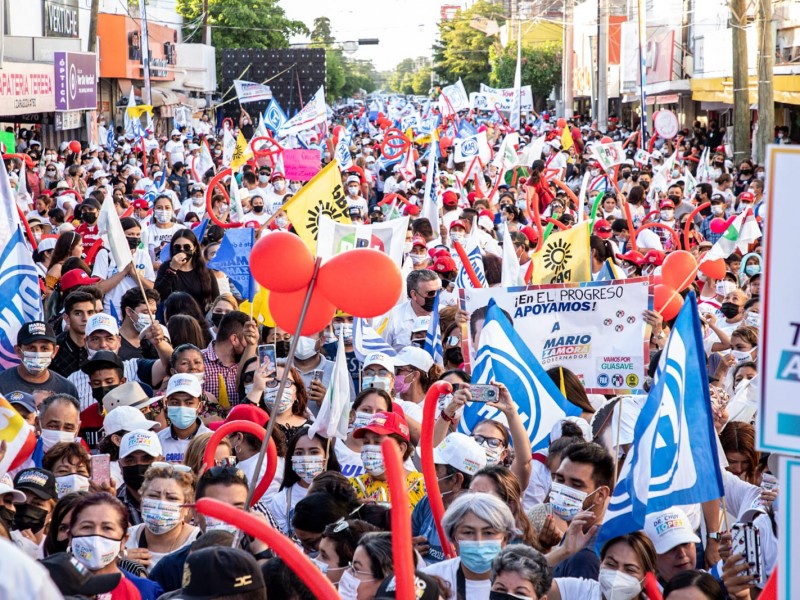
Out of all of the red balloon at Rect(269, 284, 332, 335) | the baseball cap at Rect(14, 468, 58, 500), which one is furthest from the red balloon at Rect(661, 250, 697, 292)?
the baseball cap at Rect(14, 468, 58, 500)

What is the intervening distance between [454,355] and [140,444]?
2.98m

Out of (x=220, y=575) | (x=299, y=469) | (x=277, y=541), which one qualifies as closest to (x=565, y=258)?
(x=299, y=469)

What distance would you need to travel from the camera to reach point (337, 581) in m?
4.78

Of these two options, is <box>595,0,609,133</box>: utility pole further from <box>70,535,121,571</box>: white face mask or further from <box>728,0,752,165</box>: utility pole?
<box>70,535,121,571</box>: white face mask

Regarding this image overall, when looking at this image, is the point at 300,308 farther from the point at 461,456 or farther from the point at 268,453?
the point at 461,456

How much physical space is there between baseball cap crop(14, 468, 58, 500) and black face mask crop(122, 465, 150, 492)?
Answer: 0.48 m

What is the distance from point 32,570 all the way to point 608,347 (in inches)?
209

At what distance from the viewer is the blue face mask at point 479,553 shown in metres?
4.62

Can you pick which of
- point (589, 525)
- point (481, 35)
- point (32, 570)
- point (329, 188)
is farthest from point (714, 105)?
point (481, 35)

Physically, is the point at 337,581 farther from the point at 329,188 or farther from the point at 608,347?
the point at 329,188

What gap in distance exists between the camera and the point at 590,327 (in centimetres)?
742

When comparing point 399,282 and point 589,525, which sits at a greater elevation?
point 399,282

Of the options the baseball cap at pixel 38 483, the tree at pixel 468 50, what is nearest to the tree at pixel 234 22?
the tree at pixel 468 50

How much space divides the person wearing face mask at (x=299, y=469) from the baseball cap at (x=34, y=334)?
185 centimetres
